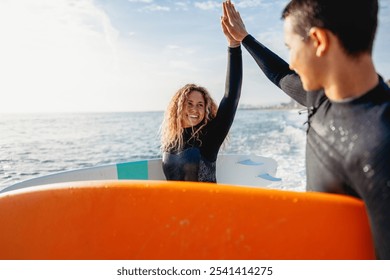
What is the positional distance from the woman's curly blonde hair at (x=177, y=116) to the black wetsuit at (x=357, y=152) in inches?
54.6

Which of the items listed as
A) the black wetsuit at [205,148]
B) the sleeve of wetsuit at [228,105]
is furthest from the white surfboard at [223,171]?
the sleeve of wetsuit at [228,105]

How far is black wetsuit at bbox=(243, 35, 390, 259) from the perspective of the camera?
2.54 ft

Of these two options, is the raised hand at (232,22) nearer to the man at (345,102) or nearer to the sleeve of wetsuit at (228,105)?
the sleeve of wetsuit at (228,105)

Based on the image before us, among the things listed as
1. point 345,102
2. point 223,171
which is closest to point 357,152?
point 345,102

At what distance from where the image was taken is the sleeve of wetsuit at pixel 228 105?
2066 millimetres

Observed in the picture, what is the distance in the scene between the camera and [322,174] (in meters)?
0.96

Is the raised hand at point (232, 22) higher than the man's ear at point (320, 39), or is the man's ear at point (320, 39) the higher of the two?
the raised hand at point (232, 22)

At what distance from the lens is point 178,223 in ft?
3.29

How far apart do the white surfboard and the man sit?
8.61 feet

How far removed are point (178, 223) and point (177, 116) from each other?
5.23ft

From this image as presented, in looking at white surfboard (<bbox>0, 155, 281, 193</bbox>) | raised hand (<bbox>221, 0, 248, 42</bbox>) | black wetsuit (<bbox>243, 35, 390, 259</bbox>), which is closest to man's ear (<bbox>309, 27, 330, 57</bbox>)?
black wetsuit (<bbox>243, 35, 390, 259</bbox>)

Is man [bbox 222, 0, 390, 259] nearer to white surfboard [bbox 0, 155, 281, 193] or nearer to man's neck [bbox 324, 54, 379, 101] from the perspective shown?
man's neck [bbox 324, 54, 379, 101]

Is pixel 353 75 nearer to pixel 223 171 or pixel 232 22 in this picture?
pixel 232 22
